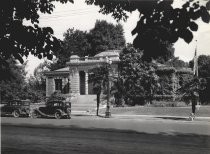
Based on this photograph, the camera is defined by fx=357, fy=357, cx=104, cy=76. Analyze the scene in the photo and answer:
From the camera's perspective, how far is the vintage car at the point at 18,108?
32.5 m

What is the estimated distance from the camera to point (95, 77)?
3394 centimetres

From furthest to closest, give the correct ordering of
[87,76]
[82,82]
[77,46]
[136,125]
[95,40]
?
[77,46] < [95,40] < [82,82] < [87,76] < [136,125]

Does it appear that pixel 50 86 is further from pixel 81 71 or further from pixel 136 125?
pixel 136 125

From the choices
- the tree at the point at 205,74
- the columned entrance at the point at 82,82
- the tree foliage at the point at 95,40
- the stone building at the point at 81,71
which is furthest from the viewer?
the tree foliage at the point at 95,40

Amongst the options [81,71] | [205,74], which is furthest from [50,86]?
[205,74]

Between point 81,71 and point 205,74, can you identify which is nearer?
point 81,71

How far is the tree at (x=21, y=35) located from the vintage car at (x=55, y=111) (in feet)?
68.0

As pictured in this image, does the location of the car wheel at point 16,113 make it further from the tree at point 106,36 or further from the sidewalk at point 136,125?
the tree at point 106,36

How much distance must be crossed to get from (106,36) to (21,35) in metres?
65.5

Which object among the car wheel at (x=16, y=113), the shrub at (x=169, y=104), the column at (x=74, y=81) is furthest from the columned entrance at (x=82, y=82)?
the car wheel at (x=16, y=113)

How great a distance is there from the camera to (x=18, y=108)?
107 ft

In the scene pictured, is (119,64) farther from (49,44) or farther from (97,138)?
(49,44)

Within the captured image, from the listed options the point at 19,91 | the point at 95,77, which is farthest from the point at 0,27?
the point at 19,91

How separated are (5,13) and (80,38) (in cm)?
6990
